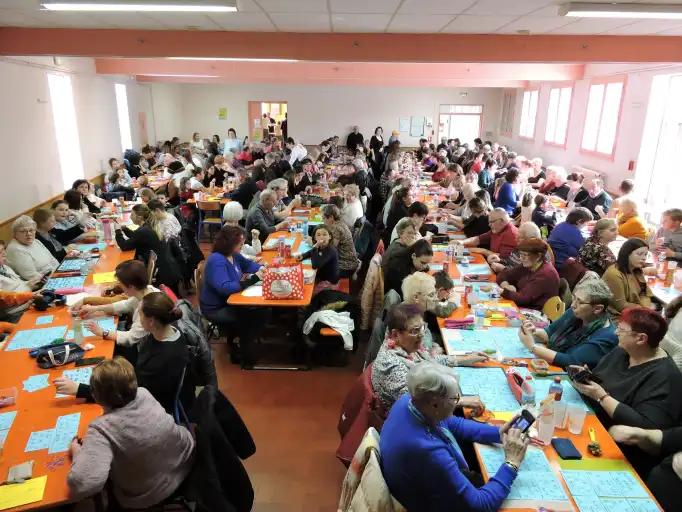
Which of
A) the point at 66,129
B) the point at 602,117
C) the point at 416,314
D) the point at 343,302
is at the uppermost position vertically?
the point at 602,117

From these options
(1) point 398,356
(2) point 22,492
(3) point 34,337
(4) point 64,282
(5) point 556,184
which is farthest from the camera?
(5) point 556,184

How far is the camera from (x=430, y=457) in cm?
210

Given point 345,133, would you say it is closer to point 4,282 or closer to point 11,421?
point 4,282

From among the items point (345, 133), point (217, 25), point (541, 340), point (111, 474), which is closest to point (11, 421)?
point (111, 474)

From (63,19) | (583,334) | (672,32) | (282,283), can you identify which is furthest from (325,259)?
(672,32)

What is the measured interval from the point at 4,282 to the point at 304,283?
Answer: 267 centimetres

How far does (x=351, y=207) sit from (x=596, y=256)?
3.18 meters

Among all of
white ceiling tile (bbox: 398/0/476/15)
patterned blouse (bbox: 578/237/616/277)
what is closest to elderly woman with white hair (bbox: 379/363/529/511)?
patterned blouse (bbox: 578/237/616/277)

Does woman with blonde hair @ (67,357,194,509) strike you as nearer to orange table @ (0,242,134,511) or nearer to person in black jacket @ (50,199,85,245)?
orange table @ (0,242,134,511)

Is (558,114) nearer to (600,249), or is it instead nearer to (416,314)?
(600,249)

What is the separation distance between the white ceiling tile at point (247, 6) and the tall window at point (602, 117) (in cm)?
734

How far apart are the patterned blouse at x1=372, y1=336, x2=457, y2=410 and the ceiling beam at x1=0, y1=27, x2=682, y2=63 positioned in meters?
5.19

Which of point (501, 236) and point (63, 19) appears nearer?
point (501, 236)

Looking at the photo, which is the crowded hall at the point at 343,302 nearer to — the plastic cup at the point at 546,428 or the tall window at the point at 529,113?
the plastic cup at the point at 546,428
